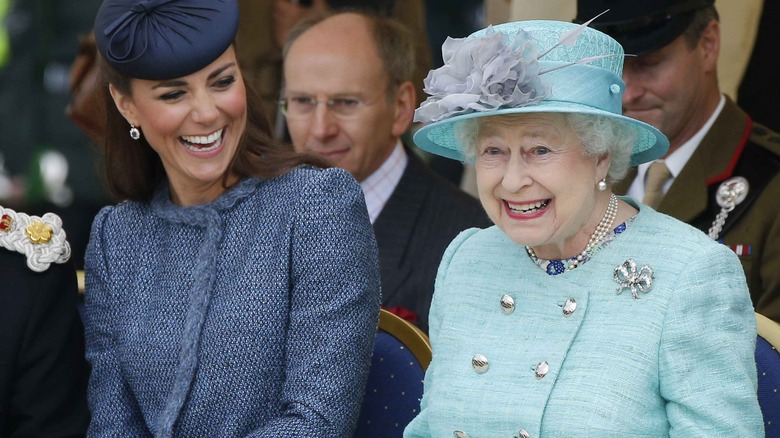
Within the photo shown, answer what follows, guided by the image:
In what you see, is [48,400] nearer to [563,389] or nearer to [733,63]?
[563,389]

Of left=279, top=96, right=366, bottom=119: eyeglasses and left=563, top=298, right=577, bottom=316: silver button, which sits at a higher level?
left=563, top=298, right=577, bottom=316: silver button

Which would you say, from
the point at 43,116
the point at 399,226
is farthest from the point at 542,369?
the point at 43,116

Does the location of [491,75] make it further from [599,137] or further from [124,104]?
[124,104]

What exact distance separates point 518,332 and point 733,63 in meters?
1.98

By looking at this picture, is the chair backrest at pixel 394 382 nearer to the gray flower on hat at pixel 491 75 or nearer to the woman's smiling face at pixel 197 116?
the woman's smiling face at pixel 197 116

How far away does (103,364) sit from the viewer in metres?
2.87

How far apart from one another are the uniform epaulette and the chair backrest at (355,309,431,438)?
0.72 meters

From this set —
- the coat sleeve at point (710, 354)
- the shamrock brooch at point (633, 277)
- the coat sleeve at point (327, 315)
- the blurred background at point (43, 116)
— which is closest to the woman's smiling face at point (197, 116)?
the coat sleeve at point (327, 315)

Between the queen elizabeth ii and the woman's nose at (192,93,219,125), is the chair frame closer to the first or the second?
the queen elizabeth ii

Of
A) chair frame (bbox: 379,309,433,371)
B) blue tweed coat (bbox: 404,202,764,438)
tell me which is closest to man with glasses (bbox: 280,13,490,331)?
chair frame (bbox: 379,309,433,371)

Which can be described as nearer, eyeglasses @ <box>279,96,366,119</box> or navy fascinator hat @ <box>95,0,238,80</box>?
navy fascinator hat @ <box>95,0,238,80</box>

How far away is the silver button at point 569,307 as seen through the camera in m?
2.42

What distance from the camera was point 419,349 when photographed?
9.43 feet

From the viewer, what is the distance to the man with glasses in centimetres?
390
